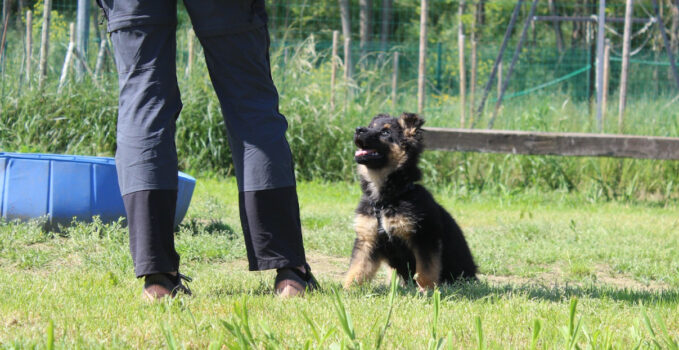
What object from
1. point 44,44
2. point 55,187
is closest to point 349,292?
point 55,187

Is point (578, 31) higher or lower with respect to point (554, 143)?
higher

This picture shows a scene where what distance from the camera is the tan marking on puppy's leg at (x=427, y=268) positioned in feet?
12.4

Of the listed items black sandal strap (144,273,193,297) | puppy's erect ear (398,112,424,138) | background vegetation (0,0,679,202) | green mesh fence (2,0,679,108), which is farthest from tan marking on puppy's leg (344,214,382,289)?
background vegetation (0,0,679,202)

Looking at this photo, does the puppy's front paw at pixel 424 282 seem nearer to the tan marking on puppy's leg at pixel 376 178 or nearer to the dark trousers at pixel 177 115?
the tan marking on puppy's leg at pixel 376 178

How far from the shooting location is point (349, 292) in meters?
3.20

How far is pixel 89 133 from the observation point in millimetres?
8664

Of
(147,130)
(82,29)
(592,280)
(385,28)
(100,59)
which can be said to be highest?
(385,28)

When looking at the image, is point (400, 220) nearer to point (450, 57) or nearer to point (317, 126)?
point (317, 126)

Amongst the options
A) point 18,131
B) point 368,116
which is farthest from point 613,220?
point 18,131

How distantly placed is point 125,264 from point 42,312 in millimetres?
1307

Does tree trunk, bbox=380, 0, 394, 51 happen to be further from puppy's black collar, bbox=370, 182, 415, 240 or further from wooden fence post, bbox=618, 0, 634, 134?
puppy's black collar, bbox=370, 182, 415, 240

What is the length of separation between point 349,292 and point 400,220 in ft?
2.47

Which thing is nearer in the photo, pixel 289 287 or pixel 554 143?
pixel 289 287

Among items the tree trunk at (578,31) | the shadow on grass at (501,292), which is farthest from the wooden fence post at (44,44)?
the tree trunk at (578,31)
